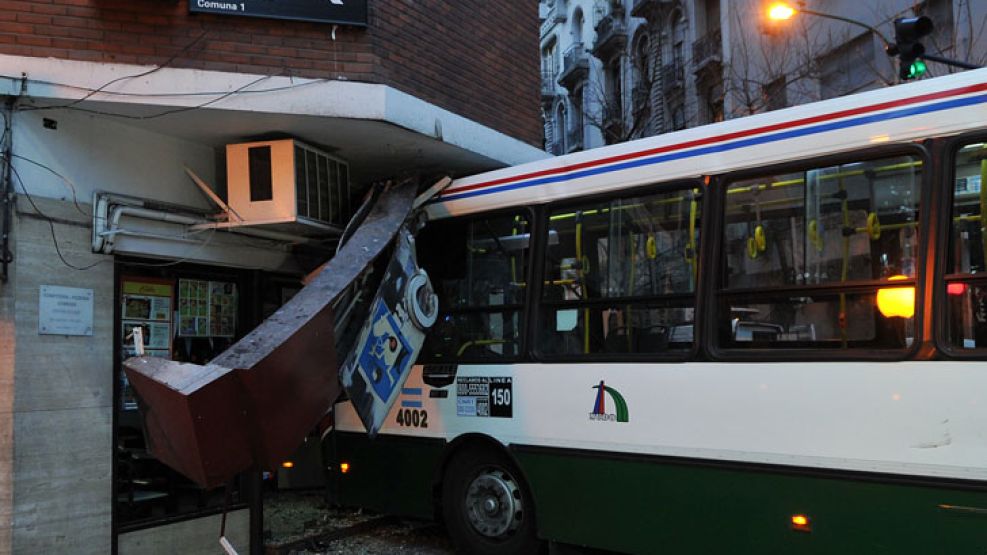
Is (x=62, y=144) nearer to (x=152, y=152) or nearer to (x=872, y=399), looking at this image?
(x=152, y=152)

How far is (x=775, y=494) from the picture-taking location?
15.0 feet

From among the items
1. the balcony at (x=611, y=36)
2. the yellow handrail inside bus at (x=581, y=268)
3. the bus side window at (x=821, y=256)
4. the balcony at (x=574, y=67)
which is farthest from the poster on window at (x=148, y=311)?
the balcony at (x=574, y=67)

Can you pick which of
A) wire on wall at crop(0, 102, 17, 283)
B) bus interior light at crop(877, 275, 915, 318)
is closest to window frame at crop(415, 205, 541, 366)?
bus interior light at crop(877, 275, 915, 318)

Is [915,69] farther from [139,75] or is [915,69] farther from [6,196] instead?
[6,196]

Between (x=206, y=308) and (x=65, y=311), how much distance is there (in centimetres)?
137

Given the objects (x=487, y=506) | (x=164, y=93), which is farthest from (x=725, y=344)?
(x=164, y=93)

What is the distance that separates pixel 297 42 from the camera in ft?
20.7

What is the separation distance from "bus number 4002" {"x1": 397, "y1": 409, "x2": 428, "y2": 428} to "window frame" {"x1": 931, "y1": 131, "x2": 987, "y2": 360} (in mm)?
3896

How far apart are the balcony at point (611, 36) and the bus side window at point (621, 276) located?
24304mm

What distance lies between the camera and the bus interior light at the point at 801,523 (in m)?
4.44

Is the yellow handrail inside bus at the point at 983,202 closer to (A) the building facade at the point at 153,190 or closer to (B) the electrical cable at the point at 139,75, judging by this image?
(A) the building facade at the point at 153,190

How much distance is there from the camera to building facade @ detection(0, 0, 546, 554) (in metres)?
5.28

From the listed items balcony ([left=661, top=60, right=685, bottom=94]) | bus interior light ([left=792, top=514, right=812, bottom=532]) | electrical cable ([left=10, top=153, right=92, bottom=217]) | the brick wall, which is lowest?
bus interior light ([left=792, top=514, right=812, bottom=532])

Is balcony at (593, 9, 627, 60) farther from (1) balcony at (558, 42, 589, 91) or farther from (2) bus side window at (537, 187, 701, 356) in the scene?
(2) bus side window at (537, 187, 701, 356)
